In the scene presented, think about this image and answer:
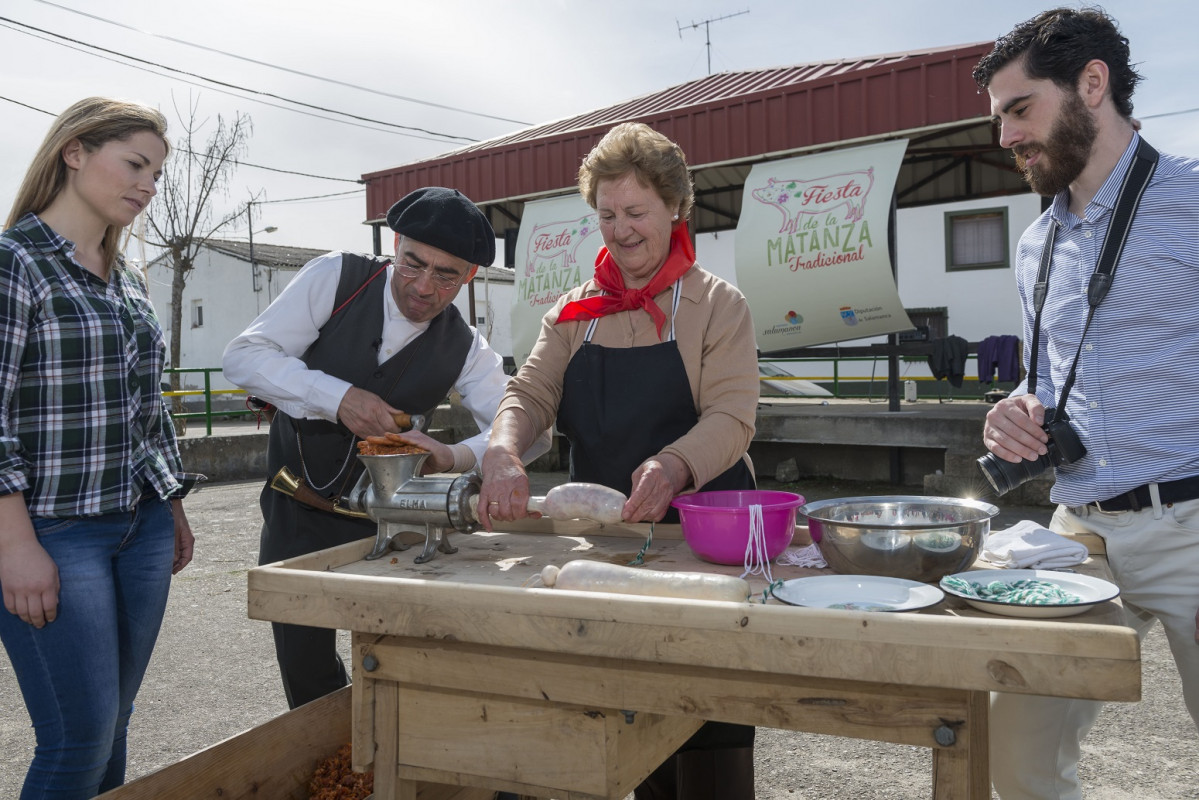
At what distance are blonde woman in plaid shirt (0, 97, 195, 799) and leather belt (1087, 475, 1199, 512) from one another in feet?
7.21

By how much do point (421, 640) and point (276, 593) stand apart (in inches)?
12.2

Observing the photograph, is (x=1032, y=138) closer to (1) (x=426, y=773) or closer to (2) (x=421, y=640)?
(2) (x=421, y=640)

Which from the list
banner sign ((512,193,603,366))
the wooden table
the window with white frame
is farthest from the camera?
the window with white frame

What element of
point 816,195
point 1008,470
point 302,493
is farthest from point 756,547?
point 816,195

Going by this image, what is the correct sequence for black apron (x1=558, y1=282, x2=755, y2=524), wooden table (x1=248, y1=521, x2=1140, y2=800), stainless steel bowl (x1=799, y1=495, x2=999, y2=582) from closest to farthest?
wooden table (x1=248, y1=521, x2=1140, y2=800), stainless steel bowl (x1=799, y1=495, x2=999, y2=582), black apron (x1=558, y1=282, x2=755, y2=524)

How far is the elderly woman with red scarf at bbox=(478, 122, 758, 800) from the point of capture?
7.20 ft

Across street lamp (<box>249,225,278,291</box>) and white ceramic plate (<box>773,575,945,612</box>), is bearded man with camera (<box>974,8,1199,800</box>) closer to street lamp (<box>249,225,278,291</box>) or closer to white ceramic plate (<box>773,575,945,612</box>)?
white ceramic plate (<box>773,575,945,612</box>)

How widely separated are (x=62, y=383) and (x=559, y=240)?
8.46 meters

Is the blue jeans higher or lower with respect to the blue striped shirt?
lower

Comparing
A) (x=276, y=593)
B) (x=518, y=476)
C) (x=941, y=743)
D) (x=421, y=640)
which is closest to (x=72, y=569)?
(x=276, y=593)

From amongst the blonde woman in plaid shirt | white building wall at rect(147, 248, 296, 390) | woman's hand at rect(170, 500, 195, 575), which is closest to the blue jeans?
the blonde woman in plaid shirt

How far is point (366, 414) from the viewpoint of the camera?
2.48 meters

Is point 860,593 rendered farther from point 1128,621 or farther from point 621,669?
point 1128,621

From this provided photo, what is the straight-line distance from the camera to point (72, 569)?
1941 mm
